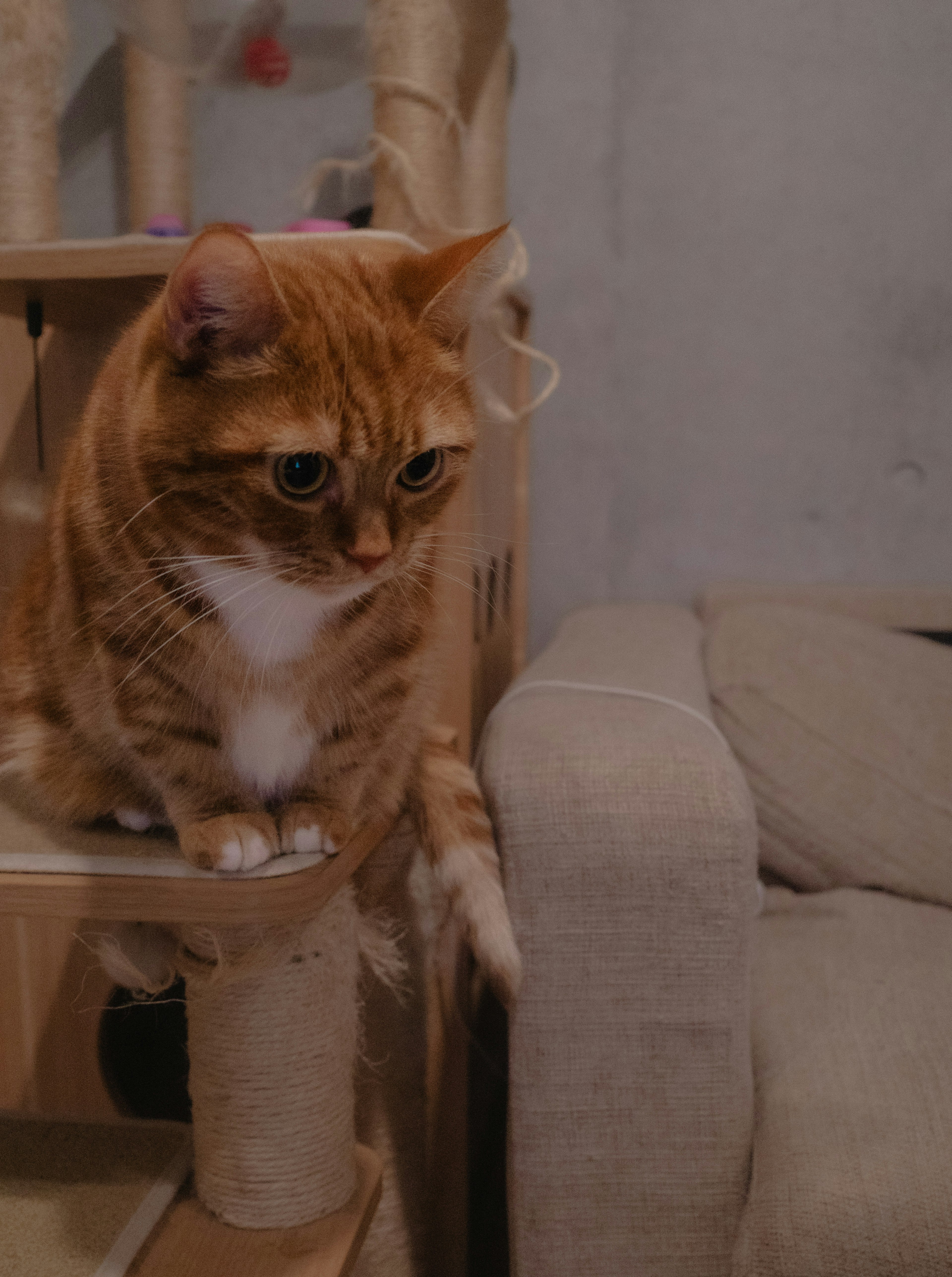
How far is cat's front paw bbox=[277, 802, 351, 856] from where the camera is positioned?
694 mm

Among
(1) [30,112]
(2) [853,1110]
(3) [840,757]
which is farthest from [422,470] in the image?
(1) [30,112]

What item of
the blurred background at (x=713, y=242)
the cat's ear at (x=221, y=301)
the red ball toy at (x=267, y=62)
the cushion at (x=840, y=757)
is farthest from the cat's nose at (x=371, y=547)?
the blurred background at (x=713, y=242)

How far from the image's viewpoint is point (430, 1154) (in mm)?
1168

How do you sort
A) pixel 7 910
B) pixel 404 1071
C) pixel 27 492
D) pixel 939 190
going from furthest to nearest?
pixel 939 190
pixel 27 492
pixel 404 1071
pixel 7 910

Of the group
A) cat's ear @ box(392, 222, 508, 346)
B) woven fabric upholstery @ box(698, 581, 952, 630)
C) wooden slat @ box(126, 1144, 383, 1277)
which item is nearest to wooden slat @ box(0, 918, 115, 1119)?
wooden slat @ box(126, 1144, 383, 1277)

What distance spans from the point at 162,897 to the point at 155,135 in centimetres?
134

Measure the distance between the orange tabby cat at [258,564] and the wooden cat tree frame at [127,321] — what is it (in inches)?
3.1

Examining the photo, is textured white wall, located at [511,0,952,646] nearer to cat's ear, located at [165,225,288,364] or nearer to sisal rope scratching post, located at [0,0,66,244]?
sisal rope scratching post, located at [0,0,66,244]

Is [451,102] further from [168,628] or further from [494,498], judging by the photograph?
[168,628]

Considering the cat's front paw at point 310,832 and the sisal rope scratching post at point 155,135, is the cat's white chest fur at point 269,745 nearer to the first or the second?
the cat's front paw at point 310,832

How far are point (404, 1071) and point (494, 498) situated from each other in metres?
0.77

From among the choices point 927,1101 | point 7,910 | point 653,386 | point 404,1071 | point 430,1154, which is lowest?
point 430,1154

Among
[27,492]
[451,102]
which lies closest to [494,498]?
[451,102]

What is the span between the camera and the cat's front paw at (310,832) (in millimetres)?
694
